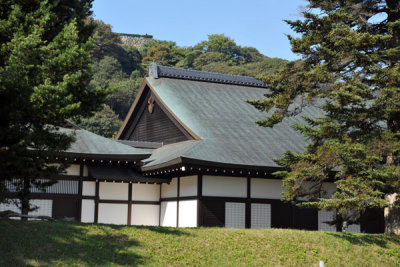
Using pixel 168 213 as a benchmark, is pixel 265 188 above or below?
above

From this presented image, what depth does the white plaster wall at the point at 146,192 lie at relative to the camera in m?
25.2

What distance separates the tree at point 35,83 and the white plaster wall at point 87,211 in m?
7.50

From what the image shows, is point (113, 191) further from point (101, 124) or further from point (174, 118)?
point (101, 124)

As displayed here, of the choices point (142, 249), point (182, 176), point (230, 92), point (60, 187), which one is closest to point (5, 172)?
point (142, 249)

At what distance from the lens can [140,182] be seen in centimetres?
2498

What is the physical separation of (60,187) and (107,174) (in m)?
2.15

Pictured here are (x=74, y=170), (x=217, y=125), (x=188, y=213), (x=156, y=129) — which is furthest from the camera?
(x=156, y=129)

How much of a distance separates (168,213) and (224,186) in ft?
11.4

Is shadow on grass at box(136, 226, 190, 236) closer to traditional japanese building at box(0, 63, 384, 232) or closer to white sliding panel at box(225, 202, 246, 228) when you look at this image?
traditional japanese building at box(0, 63, 384, 232)

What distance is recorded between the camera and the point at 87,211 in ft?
77.5

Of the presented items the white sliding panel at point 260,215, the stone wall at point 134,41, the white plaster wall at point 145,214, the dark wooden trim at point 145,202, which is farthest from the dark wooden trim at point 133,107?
the stone wall at point 134,41

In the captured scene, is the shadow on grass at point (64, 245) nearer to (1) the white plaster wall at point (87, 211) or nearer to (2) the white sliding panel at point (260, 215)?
(1) the white plaster wall at point (87, 211)

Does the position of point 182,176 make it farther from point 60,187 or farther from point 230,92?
point 230,92

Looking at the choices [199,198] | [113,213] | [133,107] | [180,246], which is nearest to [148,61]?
[133,107]
